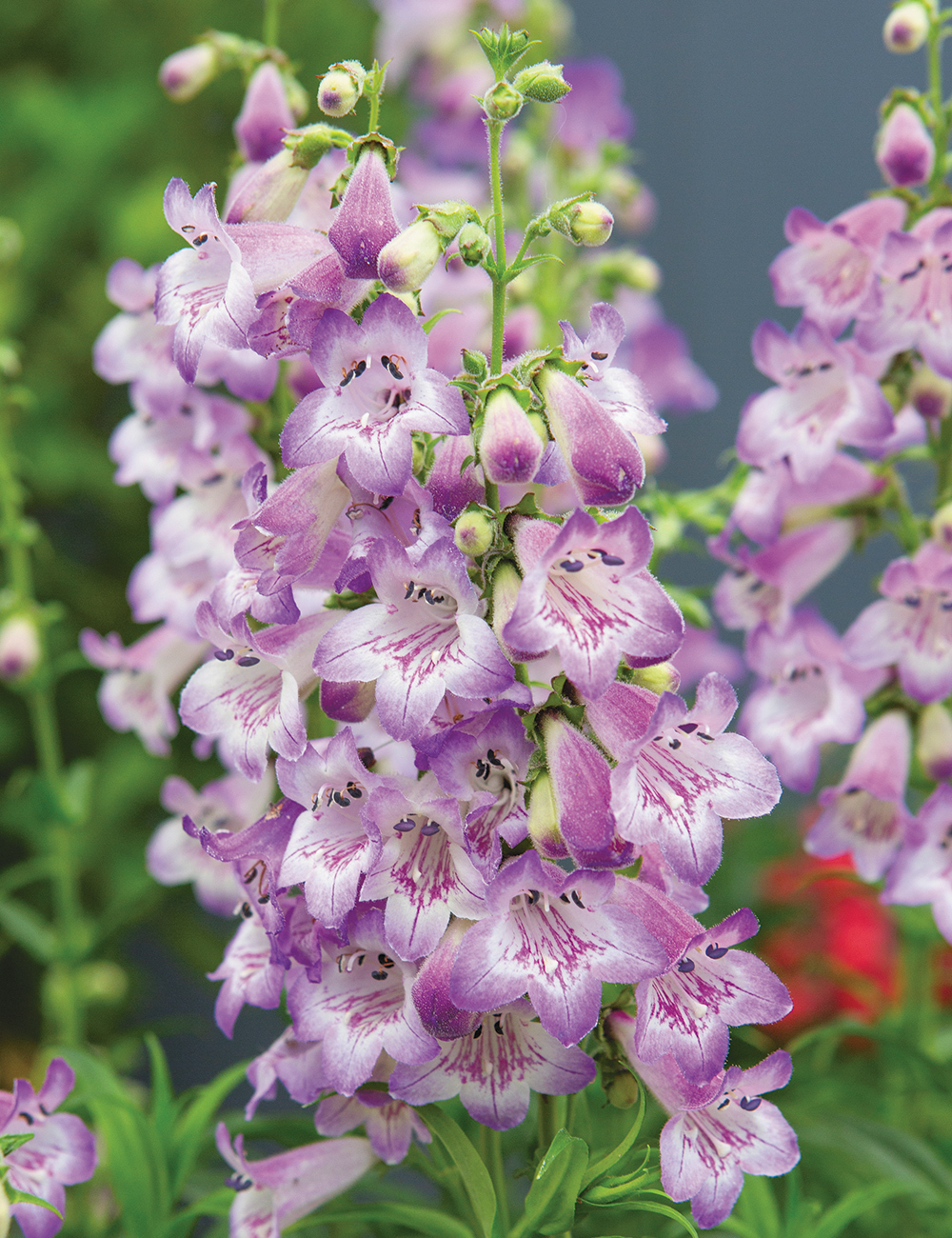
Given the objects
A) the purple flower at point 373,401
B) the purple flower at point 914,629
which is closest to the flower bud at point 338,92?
the purple flower at point 373,401

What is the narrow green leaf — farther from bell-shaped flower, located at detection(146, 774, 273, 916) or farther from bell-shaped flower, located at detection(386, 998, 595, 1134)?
bell-shaped flower, located at detection(386, 998, 595, 1134)

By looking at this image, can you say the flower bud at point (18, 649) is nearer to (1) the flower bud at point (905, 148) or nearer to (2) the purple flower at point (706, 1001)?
(2) the purple flower at point (706, 1001)

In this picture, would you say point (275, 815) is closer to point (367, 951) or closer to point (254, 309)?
point (367, 951)

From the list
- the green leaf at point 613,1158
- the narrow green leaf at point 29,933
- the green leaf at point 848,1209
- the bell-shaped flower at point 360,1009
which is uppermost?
the bell-shaped flower at point 360,1009

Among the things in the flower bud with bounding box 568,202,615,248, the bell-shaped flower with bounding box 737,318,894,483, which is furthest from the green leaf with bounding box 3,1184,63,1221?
the bell-shaped flower with bounding box 737,318,894,483

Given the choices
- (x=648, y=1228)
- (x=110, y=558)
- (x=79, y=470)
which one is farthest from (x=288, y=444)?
(x=110, y=558)

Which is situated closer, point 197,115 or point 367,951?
point 367,951
